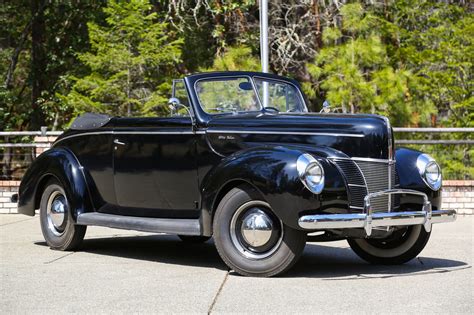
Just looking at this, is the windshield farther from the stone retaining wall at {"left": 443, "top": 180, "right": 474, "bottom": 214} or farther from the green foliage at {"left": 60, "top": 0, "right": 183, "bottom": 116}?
the green foliage at {"left": 60, "top": 0, "right": 183, "bottom": 116}

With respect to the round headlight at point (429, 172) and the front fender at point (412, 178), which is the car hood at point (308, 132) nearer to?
the front fender at point (412, 178)

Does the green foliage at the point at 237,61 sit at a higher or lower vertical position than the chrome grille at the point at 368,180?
higher

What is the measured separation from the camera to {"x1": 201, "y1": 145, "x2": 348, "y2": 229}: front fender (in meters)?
7.27

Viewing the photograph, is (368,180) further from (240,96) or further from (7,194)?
(7,194)

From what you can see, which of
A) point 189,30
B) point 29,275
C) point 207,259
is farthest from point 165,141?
point 189,30

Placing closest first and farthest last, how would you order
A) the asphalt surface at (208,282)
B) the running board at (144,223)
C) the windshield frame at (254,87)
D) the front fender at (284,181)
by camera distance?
the asphalt surface at (208,282) → the front fender at (284,181) → the running board at (144,223) → the windshield frame at (254,87)

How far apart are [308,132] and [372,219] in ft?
3.45

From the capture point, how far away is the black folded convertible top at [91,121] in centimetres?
952

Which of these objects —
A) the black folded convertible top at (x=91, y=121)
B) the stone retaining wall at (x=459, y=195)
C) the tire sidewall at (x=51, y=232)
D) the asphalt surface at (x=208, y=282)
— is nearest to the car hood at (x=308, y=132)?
the asphalt surface at (x=208, y=282)

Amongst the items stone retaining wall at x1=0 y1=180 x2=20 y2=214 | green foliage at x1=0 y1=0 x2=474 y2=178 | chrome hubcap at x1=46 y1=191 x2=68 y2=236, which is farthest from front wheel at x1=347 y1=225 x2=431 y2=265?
green foliage at x1=0 y1=0 x2=474 y2=178

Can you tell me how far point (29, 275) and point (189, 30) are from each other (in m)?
16.5

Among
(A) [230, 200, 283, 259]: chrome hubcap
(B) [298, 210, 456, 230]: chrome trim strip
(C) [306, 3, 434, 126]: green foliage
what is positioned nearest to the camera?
(B) [298, 210, 456, 230]: chrome trim strip

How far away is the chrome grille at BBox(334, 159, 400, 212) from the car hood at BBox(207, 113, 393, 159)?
3.8 inches

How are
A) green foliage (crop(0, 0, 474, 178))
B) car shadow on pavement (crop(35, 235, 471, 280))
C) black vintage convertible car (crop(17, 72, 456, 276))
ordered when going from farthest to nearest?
green foliage (crop(0, 0, 474, 178)) → car shadow on pavement (crop(35, 235, 471, 280)) → black vintage convertible car (crop(17, 72, 456, 276))
